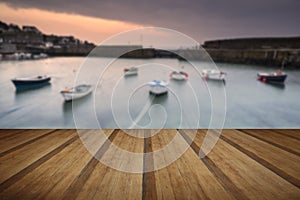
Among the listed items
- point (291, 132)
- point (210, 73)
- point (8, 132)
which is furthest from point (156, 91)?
point (8, 132)

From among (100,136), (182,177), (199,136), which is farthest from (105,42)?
(199,136)

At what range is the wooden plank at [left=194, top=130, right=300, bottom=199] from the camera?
112 centimetres

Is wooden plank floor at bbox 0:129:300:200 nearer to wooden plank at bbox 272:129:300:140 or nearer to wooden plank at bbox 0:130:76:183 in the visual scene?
wooden plank at bbox 0:130:76:183

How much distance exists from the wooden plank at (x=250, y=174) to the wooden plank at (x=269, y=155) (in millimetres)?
29

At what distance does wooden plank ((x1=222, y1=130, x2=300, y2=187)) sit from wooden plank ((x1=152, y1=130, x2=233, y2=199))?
0.58 m

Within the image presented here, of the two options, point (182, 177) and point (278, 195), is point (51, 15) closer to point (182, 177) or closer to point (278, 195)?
point (182, 177)

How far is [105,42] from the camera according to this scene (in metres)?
1.47

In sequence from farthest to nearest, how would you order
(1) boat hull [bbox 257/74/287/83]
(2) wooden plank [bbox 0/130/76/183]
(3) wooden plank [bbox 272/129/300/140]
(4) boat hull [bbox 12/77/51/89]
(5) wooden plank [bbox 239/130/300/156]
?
(1) boat hull [bbox 257/74/287/83] < (4) boat hull [bbox 12/77/51/89] < (3) wooden plank [bbox 272/129/300/140] < (5) wooden plank [bbox 239/130/300/156] < (2) wooden plank [bbox 0/130/76/183]

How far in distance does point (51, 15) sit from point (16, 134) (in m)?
1.98

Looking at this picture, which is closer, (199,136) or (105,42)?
(105,42)

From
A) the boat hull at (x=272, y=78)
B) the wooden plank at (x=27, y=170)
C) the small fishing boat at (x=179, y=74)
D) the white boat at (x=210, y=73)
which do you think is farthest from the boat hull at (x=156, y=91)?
the wooden plank at (x=27, y=170)

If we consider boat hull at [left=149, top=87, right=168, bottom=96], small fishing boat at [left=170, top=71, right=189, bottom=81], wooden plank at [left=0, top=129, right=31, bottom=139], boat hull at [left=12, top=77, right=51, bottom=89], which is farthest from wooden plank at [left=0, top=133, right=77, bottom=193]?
boat hull at [left=149, top=87, right=168, bottom=96]

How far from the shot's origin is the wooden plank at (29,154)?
4.42ft

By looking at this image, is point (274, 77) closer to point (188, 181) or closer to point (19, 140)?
point (188, 181)
